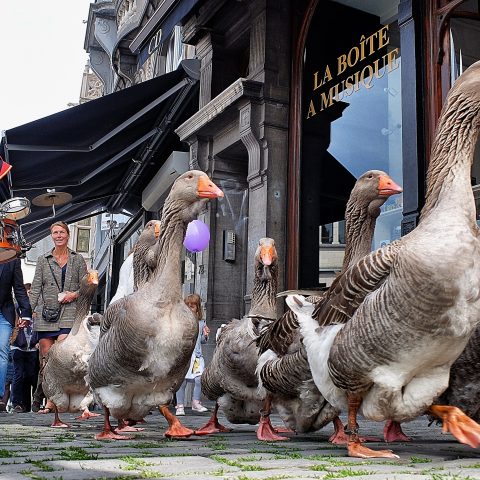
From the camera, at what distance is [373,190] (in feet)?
17.2

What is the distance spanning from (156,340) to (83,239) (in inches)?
1626

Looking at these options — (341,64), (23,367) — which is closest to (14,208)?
(23,367)

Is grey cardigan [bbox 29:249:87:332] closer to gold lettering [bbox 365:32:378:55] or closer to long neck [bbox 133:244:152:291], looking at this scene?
A: long neck [bbox 133:244:152:291]

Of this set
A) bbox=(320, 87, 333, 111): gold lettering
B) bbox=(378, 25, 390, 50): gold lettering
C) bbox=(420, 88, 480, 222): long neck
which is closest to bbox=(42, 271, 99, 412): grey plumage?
bbox=(420, 88, 480, 222): long neck

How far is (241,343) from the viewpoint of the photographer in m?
5.59

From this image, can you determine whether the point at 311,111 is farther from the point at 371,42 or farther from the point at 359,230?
the point at 359,230

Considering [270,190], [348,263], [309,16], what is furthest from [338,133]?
[348,263]

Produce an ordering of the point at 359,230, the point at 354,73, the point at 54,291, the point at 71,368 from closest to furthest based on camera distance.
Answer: the point at 359,230 < the point at 71,368 < the point at 54,291 < the point at 354,73

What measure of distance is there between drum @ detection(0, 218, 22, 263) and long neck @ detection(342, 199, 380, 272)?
3.88 metres

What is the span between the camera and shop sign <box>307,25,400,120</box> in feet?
29.8

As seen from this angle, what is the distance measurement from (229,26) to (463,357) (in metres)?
9.32

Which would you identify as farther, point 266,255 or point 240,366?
point 266,255

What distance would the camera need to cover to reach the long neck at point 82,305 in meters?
7.61

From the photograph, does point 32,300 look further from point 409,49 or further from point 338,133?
point 409,49
